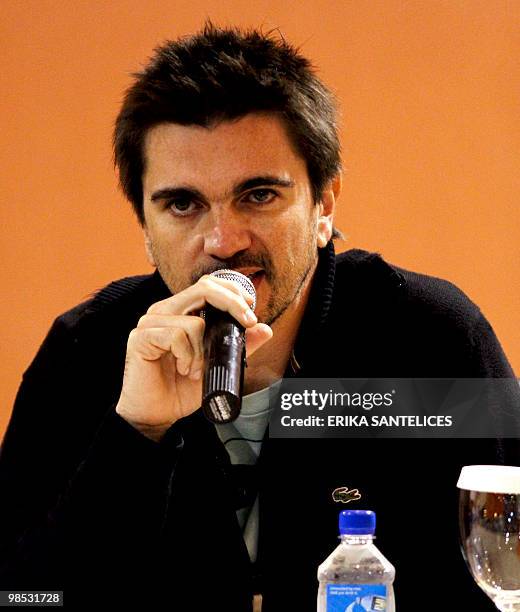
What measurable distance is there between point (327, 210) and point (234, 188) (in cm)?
29

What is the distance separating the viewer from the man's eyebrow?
1362 millimetres

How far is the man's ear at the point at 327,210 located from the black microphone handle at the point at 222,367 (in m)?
0.54

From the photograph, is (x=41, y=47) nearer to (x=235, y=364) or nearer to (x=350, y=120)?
(x=350, y=120)

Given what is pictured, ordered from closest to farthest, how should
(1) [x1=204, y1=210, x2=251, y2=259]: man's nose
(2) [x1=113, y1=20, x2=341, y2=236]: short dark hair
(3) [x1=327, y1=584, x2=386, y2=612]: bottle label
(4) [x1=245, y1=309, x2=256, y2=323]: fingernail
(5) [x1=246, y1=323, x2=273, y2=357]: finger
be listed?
1. (3) [x1=327, y1=584, x2=386, y2=612]: bottle label
2. (4) [x1=245, y1=309, x2=256, y2=323]: fingernail
3. (5) [x1=246, y1=323, x2=273, y2=357]: finger
4. (1) [x1=204, y1=210, x2=251, y2=259]: man's nose
5. (2) [x1=113, y1=20, x2=341, y2=236]: short dark hair

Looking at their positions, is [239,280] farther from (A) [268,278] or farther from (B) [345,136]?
(B) [345,136]

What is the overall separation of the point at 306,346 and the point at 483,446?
0.31 m

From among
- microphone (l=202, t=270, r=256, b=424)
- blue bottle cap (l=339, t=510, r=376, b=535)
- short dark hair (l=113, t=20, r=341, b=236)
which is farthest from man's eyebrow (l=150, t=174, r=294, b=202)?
blue bottle cap (l=339, t=510, r=376, b=535)

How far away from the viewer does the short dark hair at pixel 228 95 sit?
1436 mm

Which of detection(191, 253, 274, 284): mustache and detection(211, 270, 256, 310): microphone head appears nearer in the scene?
detection(211, 270, 256, 310): microphone head

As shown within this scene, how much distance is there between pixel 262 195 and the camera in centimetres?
140

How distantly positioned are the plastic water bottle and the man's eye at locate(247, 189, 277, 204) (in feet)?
1.75

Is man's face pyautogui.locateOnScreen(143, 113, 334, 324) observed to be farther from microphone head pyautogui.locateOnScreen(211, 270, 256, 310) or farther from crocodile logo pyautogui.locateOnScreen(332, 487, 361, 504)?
crocodile logo pyautogui.locateOnScreen(332, 487, 361, 504)

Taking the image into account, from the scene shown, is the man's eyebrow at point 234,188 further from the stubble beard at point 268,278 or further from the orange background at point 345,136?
the orange background at point 345,136


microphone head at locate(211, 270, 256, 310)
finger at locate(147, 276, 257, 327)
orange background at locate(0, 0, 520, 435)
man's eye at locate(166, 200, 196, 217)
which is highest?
orange background at locate(0, 0, 520, 435)
